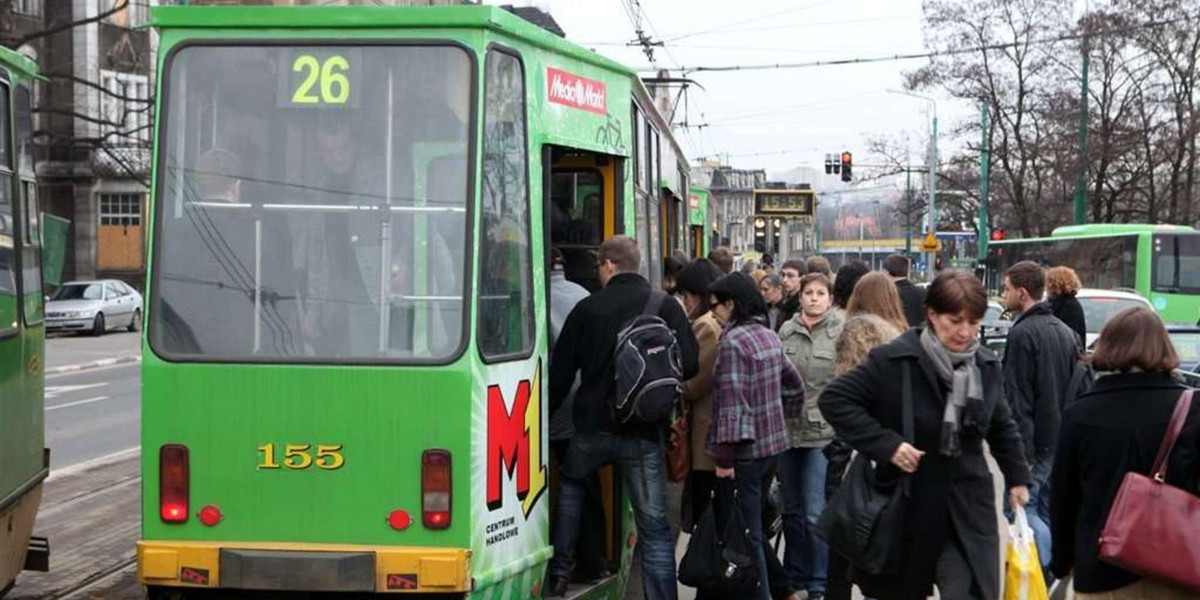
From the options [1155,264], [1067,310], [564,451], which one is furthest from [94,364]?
[564,451]

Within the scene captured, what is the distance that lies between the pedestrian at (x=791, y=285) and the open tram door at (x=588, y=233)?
2295 millimetres

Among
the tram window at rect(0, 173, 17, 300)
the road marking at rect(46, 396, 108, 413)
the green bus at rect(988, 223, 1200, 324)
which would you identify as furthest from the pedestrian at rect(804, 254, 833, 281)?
the green bus at rect(988, 223, 1200, 324)

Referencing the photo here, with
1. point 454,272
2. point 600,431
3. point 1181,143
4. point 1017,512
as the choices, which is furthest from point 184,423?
point 1181,143

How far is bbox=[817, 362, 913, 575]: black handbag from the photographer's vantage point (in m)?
5.48

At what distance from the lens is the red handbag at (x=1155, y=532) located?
15.2 ft

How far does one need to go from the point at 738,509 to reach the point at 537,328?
1546 millimetres

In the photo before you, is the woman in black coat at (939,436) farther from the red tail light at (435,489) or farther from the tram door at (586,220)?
the tram door at (586,220)

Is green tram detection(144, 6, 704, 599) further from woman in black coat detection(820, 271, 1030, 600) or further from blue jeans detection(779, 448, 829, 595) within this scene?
blue jeans detection(779, 448, 829, 595)

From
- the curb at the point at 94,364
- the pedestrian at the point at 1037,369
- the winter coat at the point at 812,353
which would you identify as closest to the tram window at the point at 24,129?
the winter coat at the point at 812,353

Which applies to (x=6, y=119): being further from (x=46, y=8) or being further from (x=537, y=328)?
(x=46, y=8)

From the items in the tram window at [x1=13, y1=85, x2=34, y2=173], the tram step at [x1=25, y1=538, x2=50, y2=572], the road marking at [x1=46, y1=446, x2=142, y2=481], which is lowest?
the road marking at [x1=46, y1=446, x2=142, y2=481]

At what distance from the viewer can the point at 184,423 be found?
6.26 metres

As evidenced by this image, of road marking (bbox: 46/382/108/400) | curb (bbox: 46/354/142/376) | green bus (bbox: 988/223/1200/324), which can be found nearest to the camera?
road marking (bbox: 46/382/108/400)

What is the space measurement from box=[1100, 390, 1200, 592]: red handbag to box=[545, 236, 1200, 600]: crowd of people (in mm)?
158
